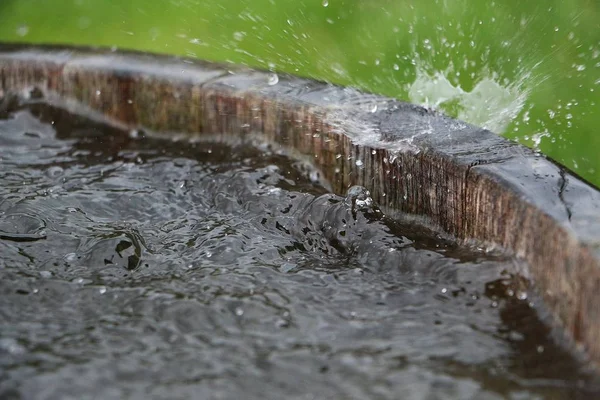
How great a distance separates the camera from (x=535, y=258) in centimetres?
200

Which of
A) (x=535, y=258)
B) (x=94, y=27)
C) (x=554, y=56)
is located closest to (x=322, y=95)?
(x=535, y=258)

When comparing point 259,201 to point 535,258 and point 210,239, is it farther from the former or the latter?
point 535,258

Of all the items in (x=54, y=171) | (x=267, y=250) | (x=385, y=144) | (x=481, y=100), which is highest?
(x=481, y=100)

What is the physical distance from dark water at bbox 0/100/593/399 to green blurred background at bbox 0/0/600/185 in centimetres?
161

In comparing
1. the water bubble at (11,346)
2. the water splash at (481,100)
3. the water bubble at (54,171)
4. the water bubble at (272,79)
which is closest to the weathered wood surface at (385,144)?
the water bubble at (272,79)

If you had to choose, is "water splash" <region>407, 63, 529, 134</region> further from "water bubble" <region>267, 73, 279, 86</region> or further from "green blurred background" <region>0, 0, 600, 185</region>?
"water bubble" <region>267, 73, 279, 86</region>

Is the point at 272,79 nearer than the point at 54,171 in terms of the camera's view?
No

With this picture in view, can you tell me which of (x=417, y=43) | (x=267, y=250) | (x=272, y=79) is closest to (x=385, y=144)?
(x=267, y=250)

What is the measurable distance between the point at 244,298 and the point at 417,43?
12.7ft

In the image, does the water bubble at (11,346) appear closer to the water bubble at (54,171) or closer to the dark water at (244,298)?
the dark water at (244,298)

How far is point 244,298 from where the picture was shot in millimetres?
2123

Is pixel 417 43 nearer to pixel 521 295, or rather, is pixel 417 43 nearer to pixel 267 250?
pixel 267 250

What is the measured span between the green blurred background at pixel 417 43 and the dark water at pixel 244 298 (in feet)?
5.28

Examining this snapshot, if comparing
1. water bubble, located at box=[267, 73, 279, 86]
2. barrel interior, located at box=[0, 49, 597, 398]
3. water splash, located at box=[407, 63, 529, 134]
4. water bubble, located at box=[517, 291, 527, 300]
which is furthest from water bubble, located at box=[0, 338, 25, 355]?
water splash, located at box=[407, 63, 529, 134]
